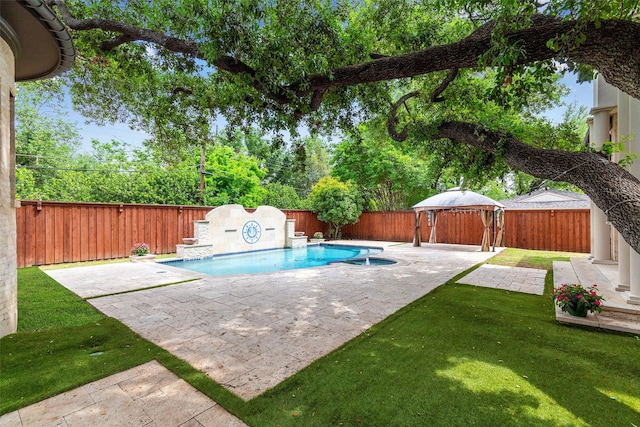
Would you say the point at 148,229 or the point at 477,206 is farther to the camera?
the point at 477,206

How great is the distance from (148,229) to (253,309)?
26.2 feet

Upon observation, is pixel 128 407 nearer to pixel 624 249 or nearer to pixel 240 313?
pixel 240 313

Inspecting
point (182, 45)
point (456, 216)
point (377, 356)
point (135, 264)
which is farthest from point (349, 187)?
point (377, 356)

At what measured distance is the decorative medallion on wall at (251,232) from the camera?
40.1 ft

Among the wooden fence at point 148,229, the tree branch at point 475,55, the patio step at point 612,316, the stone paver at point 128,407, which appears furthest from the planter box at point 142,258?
the patio step at point 612,316

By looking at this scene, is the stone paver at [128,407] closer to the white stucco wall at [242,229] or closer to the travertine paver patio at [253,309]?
the travertine paver patio at [253,309]

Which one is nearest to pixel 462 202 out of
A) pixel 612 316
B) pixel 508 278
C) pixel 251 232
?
pixel 508 278

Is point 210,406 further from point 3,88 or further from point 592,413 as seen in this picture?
Answer: point 3,88

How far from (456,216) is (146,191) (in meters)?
16.0

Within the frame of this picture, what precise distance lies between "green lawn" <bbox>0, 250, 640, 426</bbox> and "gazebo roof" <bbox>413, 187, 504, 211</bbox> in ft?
25.7

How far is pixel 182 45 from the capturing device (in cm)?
400

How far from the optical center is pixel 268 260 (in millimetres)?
10719

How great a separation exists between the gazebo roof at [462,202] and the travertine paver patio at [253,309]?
442 centimetres

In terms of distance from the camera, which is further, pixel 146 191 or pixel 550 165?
pixel 146 191
